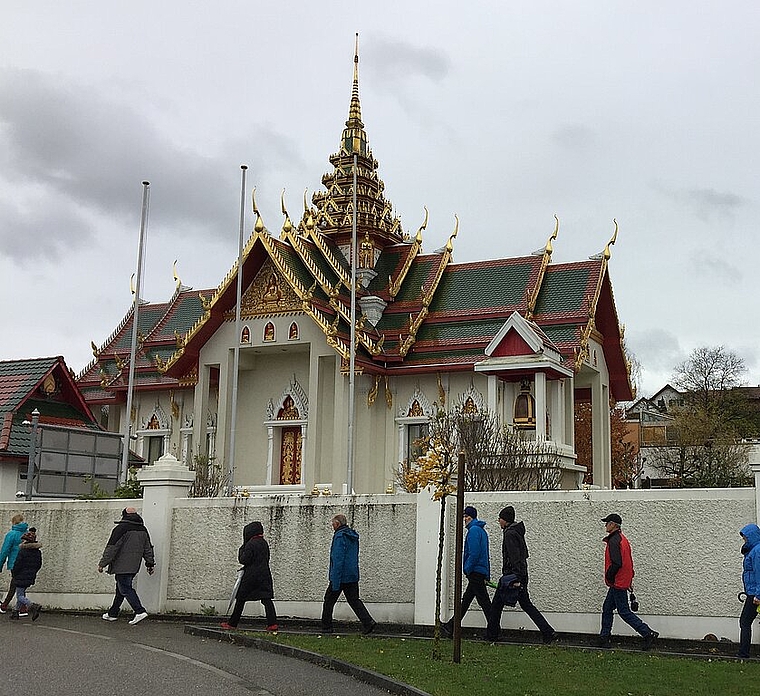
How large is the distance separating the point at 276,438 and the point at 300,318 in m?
3.62

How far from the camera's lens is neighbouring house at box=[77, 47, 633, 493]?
27.8m

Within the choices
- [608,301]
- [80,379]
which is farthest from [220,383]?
[608,301]

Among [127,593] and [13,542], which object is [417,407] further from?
[127,593]

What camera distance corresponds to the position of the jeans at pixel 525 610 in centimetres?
1227

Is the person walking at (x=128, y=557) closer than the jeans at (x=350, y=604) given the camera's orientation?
No

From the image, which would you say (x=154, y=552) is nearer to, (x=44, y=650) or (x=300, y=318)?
(x=44, y=650)

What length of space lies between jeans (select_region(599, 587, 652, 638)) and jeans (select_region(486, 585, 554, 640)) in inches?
26.2

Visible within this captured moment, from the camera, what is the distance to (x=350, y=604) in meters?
13.4

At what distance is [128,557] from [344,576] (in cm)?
332

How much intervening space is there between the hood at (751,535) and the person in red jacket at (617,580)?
4.32 feet

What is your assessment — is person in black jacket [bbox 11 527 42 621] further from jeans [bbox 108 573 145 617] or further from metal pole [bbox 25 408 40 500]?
metal pole [bbox 25 408 40 500]

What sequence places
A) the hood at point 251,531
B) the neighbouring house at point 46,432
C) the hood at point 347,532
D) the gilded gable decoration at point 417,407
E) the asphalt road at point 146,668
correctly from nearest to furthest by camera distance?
the asphalt road at point 146,668 < the hood at point 347,532 < the hood at point 251,531 < the neighbouring house at point 46,432 < the gilded gable decoration at point 417,407

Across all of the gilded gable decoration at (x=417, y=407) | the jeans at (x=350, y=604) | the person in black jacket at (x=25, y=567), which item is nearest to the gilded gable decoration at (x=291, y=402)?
the gilded gable decoration at (x=417, y=407)

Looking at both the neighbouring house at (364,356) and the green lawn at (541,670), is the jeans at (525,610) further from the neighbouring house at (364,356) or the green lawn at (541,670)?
the neighbouring house at (364,356)
